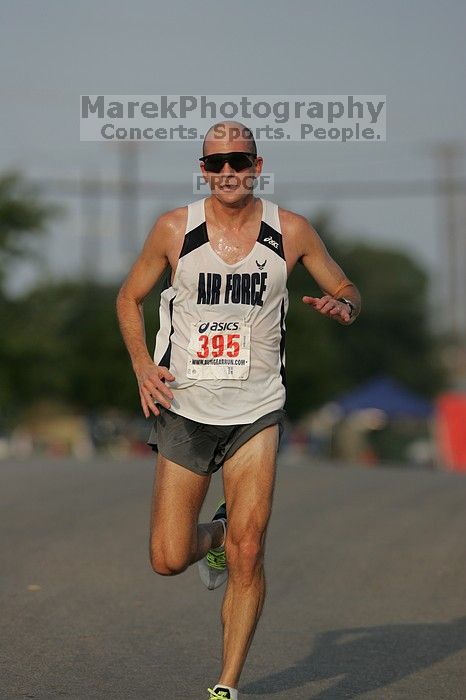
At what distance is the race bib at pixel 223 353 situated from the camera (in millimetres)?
6117

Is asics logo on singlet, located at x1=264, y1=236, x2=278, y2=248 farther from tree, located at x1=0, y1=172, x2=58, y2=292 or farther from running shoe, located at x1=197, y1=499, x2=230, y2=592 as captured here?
tree, located at x1=0, y1=172, x2=58, y2=292

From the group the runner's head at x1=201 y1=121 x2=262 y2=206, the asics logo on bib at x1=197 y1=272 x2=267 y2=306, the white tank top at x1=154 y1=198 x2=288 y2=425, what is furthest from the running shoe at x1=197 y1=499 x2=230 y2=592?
the runner's head at x1=201 y1=121 x2=262 y2=206

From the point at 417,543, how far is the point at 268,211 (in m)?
6.50

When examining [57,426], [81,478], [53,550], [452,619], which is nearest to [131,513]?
[53,550]

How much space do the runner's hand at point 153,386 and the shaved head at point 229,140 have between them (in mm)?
943

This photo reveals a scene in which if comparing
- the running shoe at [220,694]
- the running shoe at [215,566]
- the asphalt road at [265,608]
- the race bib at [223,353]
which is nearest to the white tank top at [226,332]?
the race bib at [223,353]

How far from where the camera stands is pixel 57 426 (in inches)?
2303

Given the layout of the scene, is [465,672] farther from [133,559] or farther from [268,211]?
[133,559]

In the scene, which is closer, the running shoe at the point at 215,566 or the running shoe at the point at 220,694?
the running shoe at the point at 220,694

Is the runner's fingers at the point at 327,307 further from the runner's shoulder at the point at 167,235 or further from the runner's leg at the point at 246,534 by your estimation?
the runner's shoulder at the point at 167,235

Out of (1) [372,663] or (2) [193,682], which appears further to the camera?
(1) [372,663]

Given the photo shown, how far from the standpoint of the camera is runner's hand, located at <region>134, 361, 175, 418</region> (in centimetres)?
605

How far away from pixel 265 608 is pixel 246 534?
3.05 meters

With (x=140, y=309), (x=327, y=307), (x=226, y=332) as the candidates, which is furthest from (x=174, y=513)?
(x=327, y=307)
